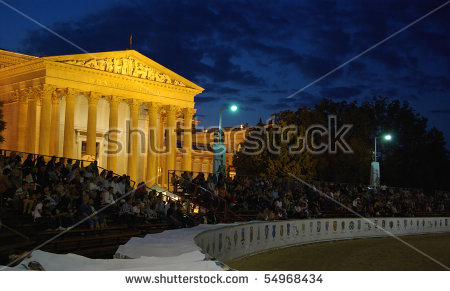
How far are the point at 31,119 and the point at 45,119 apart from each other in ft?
6.18

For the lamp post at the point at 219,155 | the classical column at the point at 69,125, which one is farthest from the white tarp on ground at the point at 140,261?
the classical column at the point at 69,125

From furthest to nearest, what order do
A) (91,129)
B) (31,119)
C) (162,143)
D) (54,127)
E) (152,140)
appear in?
(162,143), (152,140), (91,129), (54,127), (31,119)

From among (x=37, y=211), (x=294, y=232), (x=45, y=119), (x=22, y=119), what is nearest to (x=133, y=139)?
(x=45, y=119)

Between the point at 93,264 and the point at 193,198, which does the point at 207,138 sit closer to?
the point at 193,198

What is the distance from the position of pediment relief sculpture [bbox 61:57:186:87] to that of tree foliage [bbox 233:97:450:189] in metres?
11.7

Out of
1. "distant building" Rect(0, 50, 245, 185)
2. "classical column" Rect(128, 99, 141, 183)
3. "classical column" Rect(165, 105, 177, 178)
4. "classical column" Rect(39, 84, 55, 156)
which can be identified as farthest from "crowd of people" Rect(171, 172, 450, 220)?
"classical column" Rect(165, 105, 177, 178)

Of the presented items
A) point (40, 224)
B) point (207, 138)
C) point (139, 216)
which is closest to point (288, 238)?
point (139, 216)

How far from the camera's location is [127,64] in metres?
47.5

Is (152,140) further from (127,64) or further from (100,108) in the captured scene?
(127,64)

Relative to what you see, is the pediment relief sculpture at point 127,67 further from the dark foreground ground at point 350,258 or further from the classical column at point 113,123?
the dark foreground ground at point 350,258

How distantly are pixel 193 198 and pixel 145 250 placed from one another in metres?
15.4

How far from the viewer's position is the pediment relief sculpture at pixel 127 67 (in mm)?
45009

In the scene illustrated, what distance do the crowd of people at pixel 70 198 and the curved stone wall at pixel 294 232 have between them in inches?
102
